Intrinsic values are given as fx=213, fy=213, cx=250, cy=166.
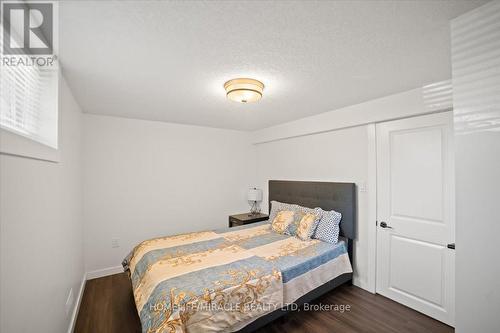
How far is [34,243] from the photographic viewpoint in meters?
1.20

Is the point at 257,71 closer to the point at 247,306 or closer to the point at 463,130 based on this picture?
the point at 463,130

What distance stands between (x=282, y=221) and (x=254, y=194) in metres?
1.33

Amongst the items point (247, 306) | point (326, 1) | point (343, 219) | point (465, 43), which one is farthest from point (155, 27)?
point (343, 219)

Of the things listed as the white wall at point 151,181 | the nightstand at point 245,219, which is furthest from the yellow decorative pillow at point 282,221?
the white wall at point 151,181

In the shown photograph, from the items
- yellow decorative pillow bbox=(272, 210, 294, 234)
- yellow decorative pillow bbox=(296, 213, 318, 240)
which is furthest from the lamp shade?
yellow decorative pillow bbox=(296, 213, 318, 240)

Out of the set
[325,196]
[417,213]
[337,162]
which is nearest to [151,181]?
[325,196]

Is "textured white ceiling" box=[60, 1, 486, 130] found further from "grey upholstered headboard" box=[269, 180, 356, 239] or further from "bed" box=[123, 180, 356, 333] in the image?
"bed" box=[123, 180, 356, 333]

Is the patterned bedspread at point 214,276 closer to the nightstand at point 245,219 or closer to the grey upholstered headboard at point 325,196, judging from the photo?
the grey upholstered headboard at point 325,196

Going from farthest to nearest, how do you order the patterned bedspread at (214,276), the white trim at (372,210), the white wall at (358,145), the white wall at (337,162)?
the white wall at (337,162) < the white trim at (372,210) < the white wall at (358,145) < the patterned bedspread at (214,276)

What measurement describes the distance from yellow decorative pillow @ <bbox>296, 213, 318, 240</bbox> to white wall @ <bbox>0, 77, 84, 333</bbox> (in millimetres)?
2461

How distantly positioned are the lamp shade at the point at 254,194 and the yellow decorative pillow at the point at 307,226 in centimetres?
153

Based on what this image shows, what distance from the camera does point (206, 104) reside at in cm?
277

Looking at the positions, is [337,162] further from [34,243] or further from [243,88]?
[34,243]

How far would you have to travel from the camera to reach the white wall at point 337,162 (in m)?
2.80
